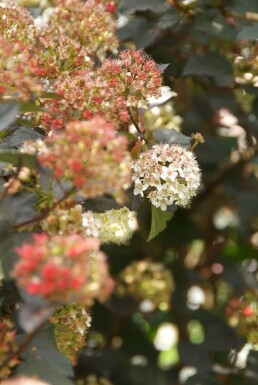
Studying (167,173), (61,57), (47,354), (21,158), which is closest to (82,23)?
(61,57)

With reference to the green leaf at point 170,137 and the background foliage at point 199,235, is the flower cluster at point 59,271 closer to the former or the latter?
the green leaf at point 170,137

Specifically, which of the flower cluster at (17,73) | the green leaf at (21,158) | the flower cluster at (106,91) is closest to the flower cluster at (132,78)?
the flower cluster at (106,91)

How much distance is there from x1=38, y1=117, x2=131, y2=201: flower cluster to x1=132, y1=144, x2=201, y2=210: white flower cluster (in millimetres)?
266

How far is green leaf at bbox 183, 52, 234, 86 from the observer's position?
6.30 feet

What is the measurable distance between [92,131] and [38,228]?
236mm

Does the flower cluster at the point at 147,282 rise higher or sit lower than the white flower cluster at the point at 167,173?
lower

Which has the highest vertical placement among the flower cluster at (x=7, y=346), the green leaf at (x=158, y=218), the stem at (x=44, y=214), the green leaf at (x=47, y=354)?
the stem at (x=44, y=214)

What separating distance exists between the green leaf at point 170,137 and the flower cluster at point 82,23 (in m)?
0.19

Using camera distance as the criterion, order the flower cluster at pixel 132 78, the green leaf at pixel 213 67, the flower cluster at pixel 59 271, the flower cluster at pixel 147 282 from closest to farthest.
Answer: the flower cluster at pixel 59 271
the flower cluster at pixel 132 78
the green leaf at pixel 213 67
the flower cluster at pixel 147 282

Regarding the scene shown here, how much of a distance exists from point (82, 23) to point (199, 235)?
126 cm

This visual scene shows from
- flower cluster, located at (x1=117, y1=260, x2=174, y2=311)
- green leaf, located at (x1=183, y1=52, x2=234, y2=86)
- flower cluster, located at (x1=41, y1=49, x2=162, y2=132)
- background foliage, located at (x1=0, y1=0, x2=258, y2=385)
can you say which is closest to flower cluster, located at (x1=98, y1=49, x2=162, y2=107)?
flower cluster, located at (x1=41, y1=49, x2=162, y2=132)

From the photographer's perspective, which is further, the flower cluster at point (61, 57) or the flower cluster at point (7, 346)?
the flower cluster at point (61, 57)

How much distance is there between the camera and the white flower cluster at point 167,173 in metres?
1.17

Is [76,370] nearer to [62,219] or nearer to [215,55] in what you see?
[215,55]
